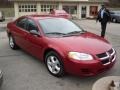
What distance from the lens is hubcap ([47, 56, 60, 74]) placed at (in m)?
5.03

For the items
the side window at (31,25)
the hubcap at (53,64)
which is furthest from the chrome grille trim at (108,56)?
the side window at (31,25)

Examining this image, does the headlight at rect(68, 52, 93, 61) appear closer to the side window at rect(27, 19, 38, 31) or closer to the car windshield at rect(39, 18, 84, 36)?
the car windshield at rect(39, 18, 84, 36)

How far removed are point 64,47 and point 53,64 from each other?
61 centimetres

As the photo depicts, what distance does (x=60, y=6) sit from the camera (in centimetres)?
3175

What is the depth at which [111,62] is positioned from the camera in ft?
16.1

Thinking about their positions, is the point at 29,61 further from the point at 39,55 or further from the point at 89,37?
the point at 89,37

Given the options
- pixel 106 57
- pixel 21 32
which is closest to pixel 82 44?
pixel 106 57

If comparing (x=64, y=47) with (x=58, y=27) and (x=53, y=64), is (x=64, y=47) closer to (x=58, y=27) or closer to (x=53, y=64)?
(x=53, y=64)

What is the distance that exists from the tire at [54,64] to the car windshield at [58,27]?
28.3 inches

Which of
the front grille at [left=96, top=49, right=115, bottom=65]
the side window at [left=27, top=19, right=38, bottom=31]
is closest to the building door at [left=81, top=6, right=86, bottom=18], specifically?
the side window at [left=27, top=19, right=38, bottom=31]

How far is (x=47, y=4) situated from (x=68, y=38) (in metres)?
26.5

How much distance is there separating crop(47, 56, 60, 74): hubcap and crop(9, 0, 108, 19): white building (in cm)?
2549

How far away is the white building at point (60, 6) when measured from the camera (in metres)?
30.0

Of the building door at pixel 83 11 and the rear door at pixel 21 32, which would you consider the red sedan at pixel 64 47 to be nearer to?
the rear door at pixel 21 32
